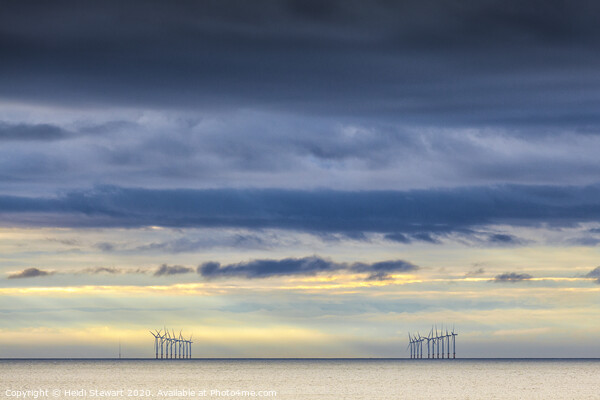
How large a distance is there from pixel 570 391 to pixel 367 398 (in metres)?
55.8

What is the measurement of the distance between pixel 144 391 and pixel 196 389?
1271cm

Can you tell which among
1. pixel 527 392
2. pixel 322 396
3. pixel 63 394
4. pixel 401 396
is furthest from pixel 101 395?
pixel 527 392

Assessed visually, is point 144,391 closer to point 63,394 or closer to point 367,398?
point 63,394

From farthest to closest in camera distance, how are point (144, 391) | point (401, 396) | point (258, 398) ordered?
1. point (144, 391)
2. point (401, 396)
3. point (258, 398)

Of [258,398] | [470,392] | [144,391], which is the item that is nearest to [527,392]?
[470,392]

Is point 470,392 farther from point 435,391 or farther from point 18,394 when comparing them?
point 18,394

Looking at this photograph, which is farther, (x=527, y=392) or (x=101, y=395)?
(x=527, y=392)

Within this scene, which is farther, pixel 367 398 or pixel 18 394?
pixel 18 394

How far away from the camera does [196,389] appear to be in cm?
19462

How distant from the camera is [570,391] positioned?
200 m

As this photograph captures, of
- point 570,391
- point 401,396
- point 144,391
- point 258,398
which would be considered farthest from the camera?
point 570,391

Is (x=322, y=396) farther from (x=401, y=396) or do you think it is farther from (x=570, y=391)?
(x=570, y=391)

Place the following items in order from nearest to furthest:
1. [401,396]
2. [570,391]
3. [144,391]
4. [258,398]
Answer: [258,398] < [401,396] < [144,391] < [570,391]

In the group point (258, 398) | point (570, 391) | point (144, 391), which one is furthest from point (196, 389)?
point (570, 391)
